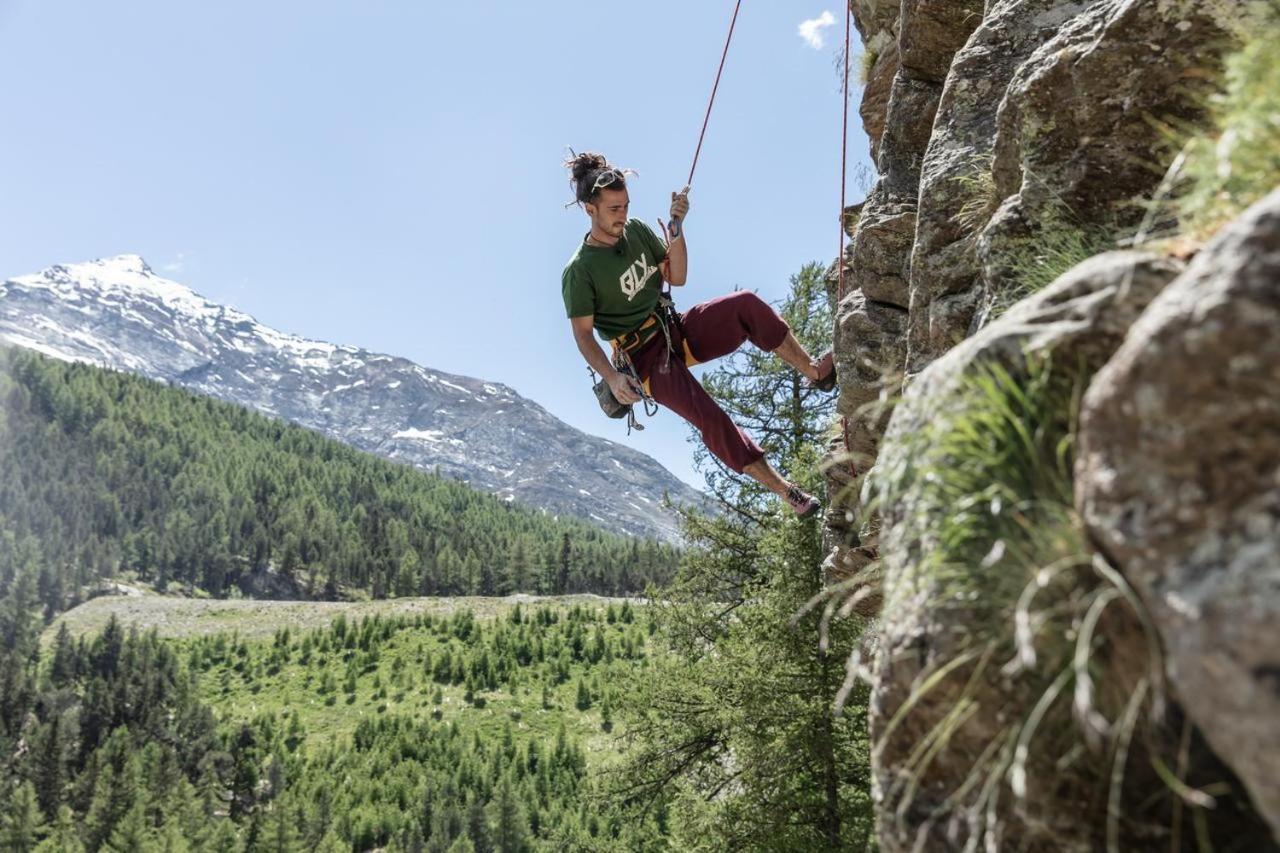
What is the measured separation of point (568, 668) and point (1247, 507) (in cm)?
11005

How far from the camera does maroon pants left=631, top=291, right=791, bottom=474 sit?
7.94m

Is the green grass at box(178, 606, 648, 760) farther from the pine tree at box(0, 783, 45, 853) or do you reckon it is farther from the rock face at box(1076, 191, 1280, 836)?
the rock face at box(1076, 191, 1280, 836)

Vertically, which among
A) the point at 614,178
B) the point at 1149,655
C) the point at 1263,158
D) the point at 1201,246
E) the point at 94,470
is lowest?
the point at 1149,655

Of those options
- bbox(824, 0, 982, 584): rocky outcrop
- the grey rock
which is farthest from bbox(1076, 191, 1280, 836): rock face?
the grey rock

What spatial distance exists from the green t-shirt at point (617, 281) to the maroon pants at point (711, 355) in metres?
0.42

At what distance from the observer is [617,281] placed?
25.1 feet

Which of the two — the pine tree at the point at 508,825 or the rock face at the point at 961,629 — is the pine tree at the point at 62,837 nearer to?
the pine tree at the point at 508,825

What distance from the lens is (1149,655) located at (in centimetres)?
203

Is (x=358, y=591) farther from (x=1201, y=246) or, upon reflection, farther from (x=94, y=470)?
(x=1201, y=246)

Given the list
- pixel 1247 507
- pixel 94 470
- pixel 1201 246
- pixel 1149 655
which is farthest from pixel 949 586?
pixel 94 470

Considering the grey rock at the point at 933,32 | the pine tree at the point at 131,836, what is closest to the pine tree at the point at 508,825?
the pine tree at the point at 131,836

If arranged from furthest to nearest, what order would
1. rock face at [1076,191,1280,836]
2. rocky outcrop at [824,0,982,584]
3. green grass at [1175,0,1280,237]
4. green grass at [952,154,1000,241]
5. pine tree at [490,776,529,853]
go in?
pine tree at [490,776,529,853]
rocky outcrop at [824,0,982,584]
green grass at [952,154,1000,241]
green grass at [1175,0,1280,237]
rock face at [1076,191,1280,836]

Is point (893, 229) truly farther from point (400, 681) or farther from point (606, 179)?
point (400, 681)

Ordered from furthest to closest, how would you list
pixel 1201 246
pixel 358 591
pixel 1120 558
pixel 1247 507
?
pixel 358 591 → pixel 1201 246 → pixel 1120 558 → pixel 1247 507
